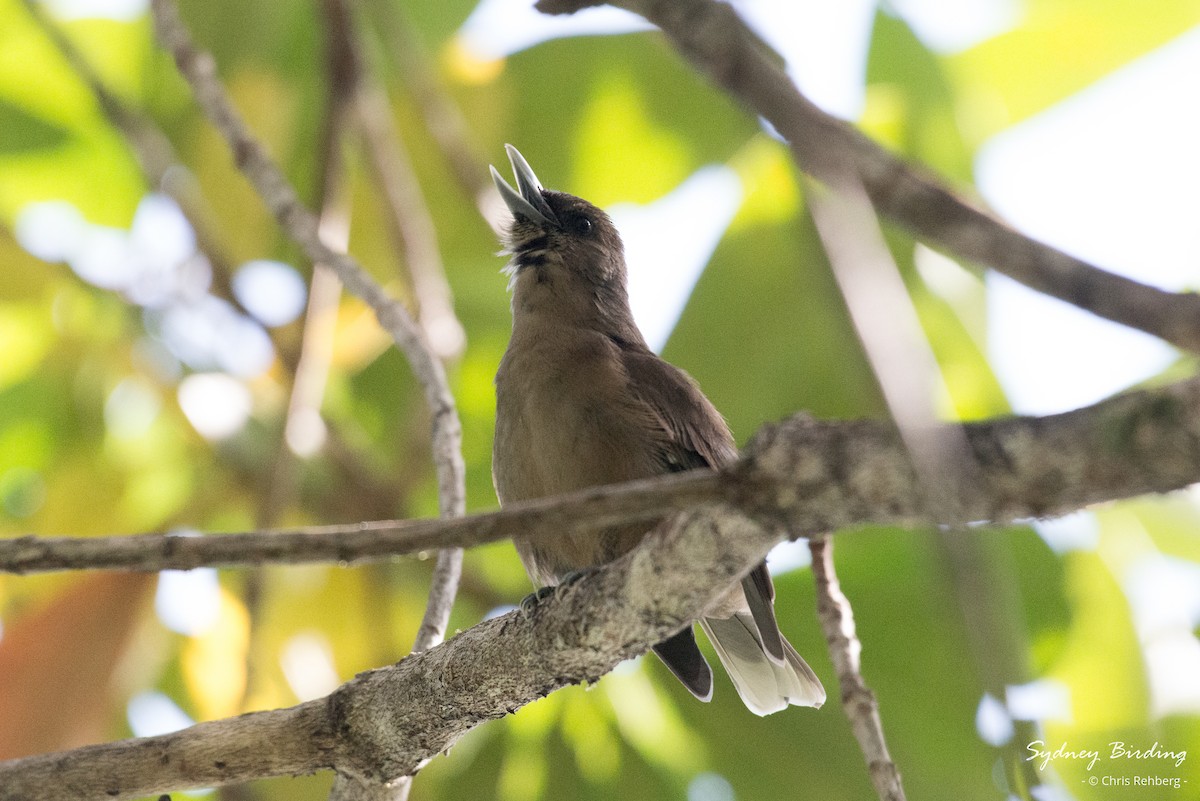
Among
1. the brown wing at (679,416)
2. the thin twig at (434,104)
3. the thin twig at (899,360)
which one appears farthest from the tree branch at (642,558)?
the thin twig at (434,104)

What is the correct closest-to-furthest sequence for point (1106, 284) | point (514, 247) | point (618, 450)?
point (1106, 284), point (618, 450), point (514, 247)

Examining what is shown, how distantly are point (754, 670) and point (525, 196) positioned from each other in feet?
6.68

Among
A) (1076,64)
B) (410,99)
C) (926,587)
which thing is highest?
(410,99)

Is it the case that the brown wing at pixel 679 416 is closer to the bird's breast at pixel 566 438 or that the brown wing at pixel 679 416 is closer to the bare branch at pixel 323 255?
the bird's breast at pixel 566 438

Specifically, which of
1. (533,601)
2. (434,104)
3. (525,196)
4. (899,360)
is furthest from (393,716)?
(434,104)

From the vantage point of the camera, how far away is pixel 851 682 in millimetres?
2881

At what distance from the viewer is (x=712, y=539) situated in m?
2.11

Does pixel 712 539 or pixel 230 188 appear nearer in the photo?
pixel 712 539

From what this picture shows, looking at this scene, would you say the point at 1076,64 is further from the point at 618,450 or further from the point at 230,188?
the point at 230,188

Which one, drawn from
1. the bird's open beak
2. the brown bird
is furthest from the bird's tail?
the bird's open beak

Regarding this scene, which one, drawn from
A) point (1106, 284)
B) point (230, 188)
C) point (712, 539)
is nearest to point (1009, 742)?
point (1106, 284)

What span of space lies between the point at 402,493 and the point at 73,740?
1.65m

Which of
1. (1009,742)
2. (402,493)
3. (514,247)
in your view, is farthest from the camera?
(402,493)

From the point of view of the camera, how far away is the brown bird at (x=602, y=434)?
3633 mm
